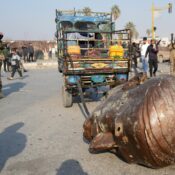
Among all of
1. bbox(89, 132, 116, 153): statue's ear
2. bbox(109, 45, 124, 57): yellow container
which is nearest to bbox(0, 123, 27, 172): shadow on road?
bbox(89, 132, 116, 153): statue's ear

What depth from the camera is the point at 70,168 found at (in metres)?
4.79

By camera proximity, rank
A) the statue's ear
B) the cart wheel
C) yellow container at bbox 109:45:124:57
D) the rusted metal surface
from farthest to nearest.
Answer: yellow container at bbox 109:45:124:57 → the cart wheel → the statue's ear → the rusted metal surface

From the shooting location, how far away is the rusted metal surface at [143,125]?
4086 mm

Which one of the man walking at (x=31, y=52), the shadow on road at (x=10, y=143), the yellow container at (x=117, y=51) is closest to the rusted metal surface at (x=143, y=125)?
the shadow on road at (x=10, y=143)

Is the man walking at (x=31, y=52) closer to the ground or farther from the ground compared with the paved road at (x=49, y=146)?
farther from the ground

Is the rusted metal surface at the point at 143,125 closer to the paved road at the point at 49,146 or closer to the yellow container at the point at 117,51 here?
the paved road at the point at 49,146

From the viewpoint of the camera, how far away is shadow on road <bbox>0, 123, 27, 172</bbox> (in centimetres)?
538

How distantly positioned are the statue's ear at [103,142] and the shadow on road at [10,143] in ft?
4.24

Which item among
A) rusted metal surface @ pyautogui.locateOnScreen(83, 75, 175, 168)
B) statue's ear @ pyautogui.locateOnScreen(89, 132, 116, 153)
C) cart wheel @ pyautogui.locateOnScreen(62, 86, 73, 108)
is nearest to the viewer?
rusted metal surface @ pyautogui.locateOnScreen(83, 75, 175, 168)

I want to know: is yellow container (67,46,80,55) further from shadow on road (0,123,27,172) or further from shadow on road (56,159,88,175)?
shadow on road (56,159,88,175)

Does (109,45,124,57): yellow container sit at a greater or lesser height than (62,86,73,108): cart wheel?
greater

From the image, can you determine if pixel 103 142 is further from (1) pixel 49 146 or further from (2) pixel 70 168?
(1) pixel 49 146

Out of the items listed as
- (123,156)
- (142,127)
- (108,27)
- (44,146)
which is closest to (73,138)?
(44,146)

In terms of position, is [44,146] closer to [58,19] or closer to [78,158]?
[78,158]
